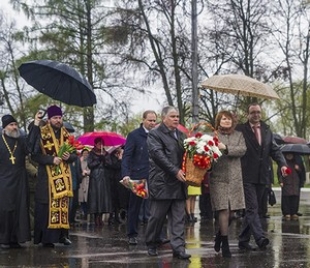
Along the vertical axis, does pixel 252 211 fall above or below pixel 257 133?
below

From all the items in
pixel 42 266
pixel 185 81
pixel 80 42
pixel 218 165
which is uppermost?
pixel 80 42

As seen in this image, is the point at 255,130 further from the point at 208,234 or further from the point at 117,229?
the point at 117,229

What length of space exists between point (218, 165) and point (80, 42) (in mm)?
21788

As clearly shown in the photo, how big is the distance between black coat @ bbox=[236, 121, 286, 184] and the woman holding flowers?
485 millimetres

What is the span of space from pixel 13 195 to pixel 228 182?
2.98m

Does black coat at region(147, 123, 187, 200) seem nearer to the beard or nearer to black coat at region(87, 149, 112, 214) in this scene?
the beard

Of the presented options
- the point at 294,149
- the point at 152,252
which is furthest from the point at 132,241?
the point at 294,149

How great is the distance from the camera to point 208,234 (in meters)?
11.8

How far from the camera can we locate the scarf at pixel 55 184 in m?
9.76

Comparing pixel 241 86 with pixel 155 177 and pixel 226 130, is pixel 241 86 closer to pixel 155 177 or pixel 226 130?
pixel 226 130

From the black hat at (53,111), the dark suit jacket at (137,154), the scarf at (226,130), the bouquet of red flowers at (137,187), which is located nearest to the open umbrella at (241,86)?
the dark suit jacket at (137,154)

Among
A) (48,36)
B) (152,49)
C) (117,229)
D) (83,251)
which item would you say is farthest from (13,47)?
(83,251)

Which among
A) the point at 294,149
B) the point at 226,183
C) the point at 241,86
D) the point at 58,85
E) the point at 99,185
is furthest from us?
the point at 294,149

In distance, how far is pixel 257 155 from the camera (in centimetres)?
943
